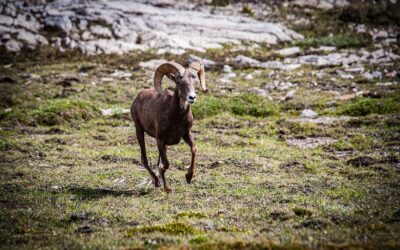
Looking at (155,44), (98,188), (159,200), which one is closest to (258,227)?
(159,200)

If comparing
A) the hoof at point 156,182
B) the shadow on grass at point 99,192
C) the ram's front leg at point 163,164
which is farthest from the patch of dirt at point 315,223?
the hoof at point 156,182

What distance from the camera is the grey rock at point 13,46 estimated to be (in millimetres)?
38875

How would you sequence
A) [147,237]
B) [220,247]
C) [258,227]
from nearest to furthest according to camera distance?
[220,247], [147,237], [258,227]

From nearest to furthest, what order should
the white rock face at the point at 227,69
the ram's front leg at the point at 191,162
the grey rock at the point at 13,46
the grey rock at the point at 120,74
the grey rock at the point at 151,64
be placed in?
the ram's front leg at the point at 191,162 → the grey rock at the point at 120,74 → the white rock face at the point at 227,69 → the grey rock at the point at 151,64 → the grey rock at the point at 13,46

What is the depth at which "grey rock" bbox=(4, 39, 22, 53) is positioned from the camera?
38.9m

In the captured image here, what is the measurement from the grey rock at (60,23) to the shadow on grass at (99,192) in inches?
1160

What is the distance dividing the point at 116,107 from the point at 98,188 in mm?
12862

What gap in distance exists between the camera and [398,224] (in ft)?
33.3

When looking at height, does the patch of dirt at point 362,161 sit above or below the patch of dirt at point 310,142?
above

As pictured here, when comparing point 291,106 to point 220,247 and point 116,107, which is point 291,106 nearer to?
point 116,107

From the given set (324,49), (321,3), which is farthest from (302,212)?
(321,3)

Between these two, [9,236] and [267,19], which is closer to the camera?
[9,236]

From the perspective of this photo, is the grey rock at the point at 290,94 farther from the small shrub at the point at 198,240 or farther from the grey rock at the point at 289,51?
the small shrub at the point at 198,240

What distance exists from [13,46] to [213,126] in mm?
21981
